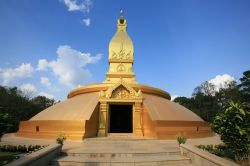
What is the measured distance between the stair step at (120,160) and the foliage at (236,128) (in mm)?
1733

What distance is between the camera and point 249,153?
26.1 feet

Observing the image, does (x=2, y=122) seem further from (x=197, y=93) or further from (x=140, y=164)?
(x=197, y=93)

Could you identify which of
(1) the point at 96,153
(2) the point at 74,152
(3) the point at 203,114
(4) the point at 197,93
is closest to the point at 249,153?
(1) the point at 96,153

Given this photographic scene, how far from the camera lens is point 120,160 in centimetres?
879

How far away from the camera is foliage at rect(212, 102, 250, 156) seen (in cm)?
798

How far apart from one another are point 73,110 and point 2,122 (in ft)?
29.3

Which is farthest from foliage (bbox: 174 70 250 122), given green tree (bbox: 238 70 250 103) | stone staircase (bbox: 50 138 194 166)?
stone staircase (bbox: 50 138 194 166)

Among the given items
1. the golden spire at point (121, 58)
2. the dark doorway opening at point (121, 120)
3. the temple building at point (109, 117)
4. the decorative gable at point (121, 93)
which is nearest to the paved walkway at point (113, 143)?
the temple building at point (109, 117)

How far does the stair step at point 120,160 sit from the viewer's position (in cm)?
850

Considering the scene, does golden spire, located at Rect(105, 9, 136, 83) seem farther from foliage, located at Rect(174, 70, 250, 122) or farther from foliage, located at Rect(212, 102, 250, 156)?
foliage, located at Rect(174, 70, 250, 122)

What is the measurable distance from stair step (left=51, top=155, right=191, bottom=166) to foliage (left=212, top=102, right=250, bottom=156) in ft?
5.68

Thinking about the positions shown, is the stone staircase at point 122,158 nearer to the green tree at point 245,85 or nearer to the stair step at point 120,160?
the stair step at point 120,160

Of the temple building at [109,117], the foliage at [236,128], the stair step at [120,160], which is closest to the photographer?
the foliage at [236,128]

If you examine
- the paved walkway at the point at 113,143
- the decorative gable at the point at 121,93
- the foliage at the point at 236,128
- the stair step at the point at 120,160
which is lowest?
the stair step at the point at 120,160
